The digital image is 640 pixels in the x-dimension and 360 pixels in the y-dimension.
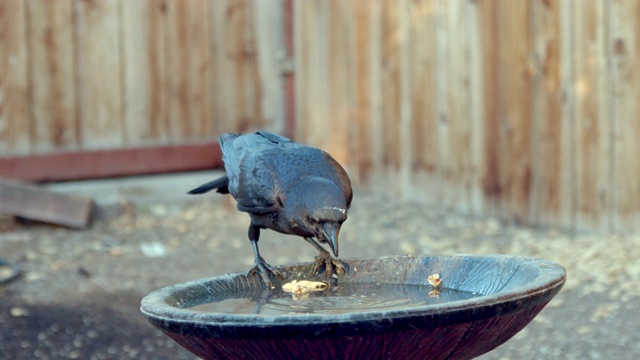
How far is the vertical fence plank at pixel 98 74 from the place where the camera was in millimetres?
7246

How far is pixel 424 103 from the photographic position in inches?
281

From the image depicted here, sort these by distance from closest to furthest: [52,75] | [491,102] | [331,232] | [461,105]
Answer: [331,232]
[491,102]
[461,105]
[52,75]

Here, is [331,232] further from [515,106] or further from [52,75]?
[52,75]

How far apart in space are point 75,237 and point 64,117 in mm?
1035

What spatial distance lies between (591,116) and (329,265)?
3.13 meters

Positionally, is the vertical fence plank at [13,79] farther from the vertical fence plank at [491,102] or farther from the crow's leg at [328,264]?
the crow's leg at [328,264]

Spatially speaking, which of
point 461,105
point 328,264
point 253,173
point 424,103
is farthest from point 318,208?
point 424,103

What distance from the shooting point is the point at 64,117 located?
7.24 m

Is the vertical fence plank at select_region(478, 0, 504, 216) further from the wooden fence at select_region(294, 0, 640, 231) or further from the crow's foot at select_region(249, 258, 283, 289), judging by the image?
the crow's foot at select_region(249, 258, 283, 289)

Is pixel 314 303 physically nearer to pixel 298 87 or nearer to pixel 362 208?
pixel 362 208

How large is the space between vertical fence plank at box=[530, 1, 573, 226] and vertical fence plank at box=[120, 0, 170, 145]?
108 inches

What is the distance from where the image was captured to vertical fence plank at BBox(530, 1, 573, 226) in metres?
6.07

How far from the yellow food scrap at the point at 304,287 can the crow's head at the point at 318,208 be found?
0.50 ft

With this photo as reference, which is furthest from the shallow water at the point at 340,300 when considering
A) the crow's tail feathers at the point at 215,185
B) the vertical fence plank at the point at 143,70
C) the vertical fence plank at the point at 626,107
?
the vertical fence plank at the point at 143,70
